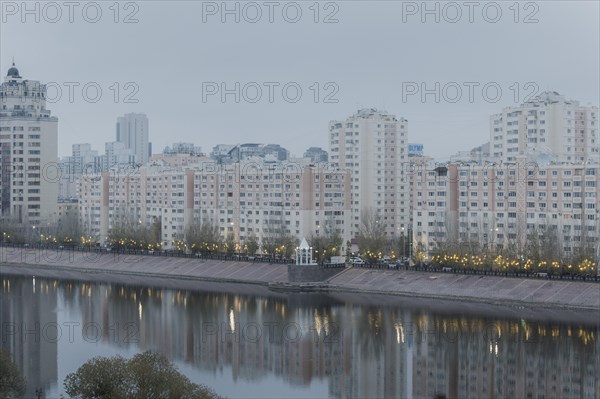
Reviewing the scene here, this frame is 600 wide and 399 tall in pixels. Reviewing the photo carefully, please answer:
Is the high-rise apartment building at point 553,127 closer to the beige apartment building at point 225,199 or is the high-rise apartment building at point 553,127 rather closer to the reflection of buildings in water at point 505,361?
the beige apartment building at point 225,199

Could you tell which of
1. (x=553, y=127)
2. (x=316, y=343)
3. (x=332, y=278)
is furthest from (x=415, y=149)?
(x=316, y=343)

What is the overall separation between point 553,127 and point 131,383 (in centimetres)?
2386

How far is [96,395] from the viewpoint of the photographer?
9789mm

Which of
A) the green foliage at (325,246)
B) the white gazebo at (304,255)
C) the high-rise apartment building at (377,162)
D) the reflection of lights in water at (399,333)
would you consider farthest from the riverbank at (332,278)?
the high-rise apartment building at (377,162)

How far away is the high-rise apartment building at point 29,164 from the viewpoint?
39.4 metres

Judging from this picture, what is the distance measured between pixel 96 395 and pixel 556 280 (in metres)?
13.9

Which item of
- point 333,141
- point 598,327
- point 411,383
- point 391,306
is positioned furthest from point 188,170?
point 411,383

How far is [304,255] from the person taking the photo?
2595 cm

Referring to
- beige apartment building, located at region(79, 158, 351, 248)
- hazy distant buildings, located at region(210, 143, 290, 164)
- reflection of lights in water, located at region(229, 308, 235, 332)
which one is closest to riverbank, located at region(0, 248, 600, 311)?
beige apartment building, located at region(79, 158, 351, 248)

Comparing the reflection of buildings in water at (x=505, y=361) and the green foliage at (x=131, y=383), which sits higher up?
the green foliage at (x=131, y=383)

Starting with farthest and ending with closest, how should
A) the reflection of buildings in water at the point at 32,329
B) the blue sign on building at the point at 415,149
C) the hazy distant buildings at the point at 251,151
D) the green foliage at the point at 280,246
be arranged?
the hazy distant buildings at the point at 251,151 → the blue sign on building at the point at 415,149 → the green foliage at the point at 280,246 → the reflection of buildings in water at the point at 32,329

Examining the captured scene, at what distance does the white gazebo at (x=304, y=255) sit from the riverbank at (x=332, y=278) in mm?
502

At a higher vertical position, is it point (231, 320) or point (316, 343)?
point (231, 320)

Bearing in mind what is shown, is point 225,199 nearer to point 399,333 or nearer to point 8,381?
point 399,333
